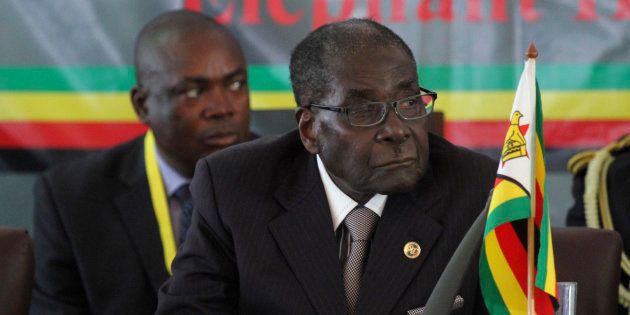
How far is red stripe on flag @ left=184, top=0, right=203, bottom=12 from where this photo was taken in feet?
12.3

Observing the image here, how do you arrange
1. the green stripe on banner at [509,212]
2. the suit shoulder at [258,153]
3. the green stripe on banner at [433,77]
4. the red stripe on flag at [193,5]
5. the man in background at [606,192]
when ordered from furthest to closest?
the red stripe on flag at [193,5] → the green stripe on banner at [433,77] → the man in background at [606,192] → the suit shoulder at [258,153] → the green stripe on banner at [509,212]

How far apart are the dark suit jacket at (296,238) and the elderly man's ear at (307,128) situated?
2.7 inches

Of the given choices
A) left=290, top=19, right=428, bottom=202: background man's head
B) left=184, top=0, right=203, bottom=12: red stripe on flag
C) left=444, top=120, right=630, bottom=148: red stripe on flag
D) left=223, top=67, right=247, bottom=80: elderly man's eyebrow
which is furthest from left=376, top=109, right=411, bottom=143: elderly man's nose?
left=184, top=0, right=203, bottom=12: red stripe on flag

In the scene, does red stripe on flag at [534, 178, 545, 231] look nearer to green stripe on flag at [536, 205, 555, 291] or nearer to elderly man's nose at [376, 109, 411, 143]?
green stripe on flag at [536, 205, 555, 291]

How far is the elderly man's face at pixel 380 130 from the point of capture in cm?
209

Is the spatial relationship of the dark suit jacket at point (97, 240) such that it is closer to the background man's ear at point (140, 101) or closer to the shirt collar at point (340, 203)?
the background man's ear at point (140, 101)

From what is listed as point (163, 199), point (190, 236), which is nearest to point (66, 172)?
point (163, 199)

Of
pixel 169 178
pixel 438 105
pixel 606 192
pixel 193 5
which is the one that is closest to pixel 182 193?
pixel 169 178

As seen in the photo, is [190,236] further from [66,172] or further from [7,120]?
[7,120]

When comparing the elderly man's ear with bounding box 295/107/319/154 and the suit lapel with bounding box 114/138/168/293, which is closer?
the elderly man's ear with bounding box 295/107/319/154

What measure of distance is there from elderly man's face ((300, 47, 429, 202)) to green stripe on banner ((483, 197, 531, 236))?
0.35 meters

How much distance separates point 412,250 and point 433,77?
1.56 m

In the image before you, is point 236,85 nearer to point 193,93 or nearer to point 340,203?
point 193,93

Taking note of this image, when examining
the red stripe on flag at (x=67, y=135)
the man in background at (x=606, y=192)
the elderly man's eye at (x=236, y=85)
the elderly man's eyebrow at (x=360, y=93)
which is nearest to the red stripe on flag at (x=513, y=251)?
the elderly man's eyebrow at (x=360, y=93)
